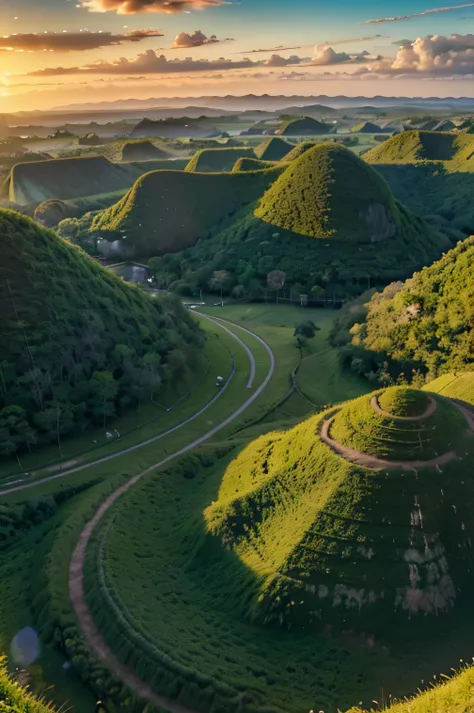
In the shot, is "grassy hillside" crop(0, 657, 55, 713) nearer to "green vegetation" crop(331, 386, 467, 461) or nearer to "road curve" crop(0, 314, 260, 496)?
A: "green vegetation" crop(331, 386, 467, 461)

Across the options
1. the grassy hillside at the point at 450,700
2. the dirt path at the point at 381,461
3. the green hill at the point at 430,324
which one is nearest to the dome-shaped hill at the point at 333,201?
the green hill at the point at 430,324

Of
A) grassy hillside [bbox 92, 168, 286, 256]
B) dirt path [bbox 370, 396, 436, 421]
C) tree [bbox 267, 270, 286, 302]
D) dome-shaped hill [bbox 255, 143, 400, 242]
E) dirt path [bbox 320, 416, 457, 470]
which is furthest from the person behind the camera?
grassy hillside [bbox 92, 168, 286, 256]

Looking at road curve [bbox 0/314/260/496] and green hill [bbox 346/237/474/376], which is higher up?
green hill [bbox 346/237/474/376]

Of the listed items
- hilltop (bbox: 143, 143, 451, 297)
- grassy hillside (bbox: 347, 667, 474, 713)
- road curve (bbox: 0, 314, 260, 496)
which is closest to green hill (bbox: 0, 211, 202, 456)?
road curve (bbox: 0, 314, 260, 496)

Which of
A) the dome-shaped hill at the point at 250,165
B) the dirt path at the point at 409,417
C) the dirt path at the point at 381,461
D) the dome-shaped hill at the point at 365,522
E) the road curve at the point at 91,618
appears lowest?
the road curve at the point at 91,618

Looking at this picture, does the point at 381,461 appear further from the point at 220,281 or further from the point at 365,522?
the point at 220,281

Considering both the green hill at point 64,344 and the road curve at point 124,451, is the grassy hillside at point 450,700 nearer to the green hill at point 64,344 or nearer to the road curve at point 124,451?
the road curve at point 124,451

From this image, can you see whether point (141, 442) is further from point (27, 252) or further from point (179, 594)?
point (27, 252)

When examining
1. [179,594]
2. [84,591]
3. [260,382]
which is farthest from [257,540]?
[260,382]
